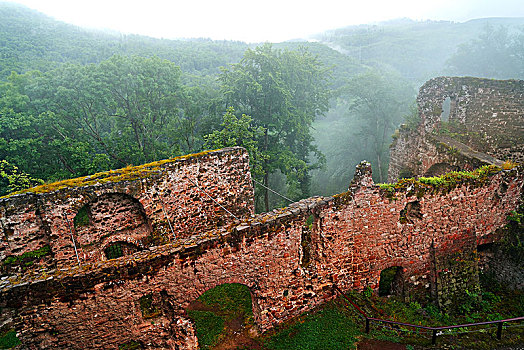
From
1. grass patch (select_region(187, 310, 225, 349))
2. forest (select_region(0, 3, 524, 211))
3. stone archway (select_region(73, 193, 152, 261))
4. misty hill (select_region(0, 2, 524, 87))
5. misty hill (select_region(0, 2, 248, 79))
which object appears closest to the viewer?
grass patch (select_region(187, 310, 225, 349))

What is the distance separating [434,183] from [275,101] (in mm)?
13148

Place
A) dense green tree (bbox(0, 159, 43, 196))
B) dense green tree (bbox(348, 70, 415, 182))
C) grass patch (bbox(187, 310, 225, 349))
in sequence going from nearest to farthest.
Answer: grass patch (bbox(187, 310, 225, 349)) < dense green tree (bbox(0, 159, 43, 196)) < dense green tree (bbox(348, 70, 415, 182))

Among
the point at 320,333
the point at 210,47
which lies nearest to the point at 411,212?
the point at 320,333

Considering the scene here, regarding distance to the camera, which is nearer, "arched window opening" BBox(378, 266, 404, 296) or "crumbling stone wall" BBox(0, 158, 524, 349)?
"crumbling stone wall" BBox(0, 158, 524, 349)

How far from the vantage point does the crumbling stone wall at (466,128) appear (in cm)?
1326

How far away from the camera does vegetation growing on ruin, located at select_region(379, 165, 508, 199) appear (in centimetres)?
855

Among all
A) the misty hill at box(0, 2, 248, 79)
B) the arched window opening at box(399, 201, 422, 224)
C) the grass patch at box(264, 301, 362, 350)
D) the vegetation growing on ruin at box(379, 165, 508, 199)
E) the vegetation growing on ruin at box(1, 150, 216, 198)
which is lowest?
the grass patch at box(264, 301, 362, 350)

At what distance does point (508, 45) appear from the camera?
40125 mm

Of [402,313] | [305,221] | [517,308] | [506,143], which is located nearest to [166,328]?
[305,221]

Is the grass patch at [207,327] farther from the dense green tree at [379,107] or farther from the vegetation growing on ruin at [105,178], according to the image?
the dense green tree at [379,107]

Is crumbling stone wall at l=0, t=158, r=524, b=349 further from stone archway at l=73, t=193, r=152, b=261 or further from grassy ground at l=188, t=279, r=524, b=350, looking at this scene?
stone archway at l=73, t=193, r=152, b=261

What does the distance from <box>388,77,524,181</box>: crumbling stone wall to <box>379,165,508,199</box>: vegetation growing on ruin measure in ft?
8.84

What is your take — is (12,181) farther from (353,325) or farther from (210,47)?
(210,47)

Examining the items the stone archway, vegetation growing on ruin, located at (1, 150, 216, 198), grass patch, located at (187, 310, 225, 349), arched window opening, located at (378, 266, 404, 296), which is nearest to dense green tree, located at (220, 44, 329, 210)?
vegetation growing on ruin, located at (1, 150, 216, 198)
